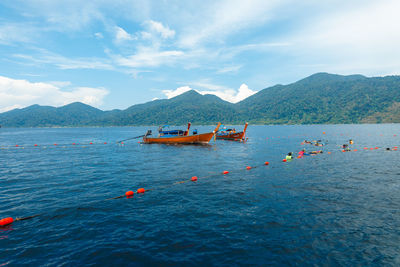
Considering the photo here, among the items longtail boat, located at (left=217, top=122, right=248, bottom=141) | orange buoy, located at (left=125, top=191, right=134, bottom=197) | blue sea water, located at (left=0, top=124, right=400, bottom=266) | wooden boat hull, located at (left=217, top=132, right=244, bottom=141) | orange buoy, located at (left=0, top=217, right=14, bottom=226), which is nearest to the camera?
blue sea water, located at (left=0, top=124, right=400, bottom=266)

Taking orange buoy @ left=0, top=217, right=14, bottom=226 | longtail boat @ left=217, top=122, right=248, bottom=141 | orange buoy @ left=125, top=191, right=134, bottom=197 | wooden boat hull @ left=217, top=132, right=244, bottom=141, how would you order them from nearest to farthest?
orange buoy @ left=0, top=217, right=14, bottom=226 < orange buoy @ left=125, top=191, right=134, bottom=197 < longtail boat @ left=217, top=122, right=248, bottom=141 < wooden boat hull @ left=217, top=132, right=244, bottom=141

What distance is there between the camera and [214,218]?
503 inches

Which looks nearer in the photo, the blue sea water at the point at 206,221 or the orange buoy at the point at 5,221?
the blue sea water at the point at 206,221

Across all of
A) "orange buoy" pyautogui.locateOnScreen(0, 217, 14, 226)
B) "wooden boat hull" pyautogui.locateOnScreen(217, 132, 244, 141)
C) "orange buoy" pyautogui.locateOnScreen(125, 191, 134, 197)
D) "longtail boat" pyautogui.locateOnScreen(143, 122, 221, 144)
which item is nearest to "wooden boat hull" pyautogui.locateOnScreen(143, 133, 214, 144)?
"longtail boat" pyautogui.locateOnScreen(143, 122, 221, 144)

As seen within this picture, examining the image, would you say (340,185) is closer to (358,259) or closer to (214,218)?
(358,259)

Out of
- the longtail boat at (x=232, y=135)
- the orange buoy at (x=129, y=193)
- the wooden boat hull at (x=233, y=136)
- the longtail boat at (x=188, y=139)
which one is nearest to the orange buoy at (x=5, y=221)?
the orange buoy at (x=129, y=193)

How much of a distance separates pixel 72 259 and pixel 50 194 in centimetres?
1114

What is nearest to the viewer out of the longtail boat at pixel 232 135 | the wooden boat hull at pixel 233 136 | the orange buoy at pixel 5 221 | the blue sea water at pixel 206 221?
the blue sea water at pixel 206 221

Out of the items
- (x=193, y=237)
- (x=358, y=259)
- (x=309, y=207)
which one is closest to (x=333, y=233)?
(x=358, y=259)

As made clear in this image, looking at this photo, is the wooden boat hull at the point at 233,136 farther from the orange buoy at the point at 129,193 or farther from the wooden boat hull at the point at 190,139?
the orange buoy at the point at 129,193

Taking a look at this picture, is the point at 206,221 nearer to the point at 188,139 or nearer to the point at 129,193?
the point at 129,193

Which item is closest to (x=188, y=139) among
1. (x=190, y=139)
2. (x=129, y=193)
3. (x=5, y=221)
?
(x=190, y=139)

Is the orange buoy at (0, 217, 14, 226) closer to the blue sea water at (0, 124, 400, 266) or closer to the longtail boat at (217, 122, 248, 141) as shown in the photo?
the blue sea water at (0, 124, 400, 266)

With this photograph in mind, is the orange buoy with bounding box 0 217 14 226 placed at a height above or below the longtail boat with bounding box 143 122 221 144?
below
